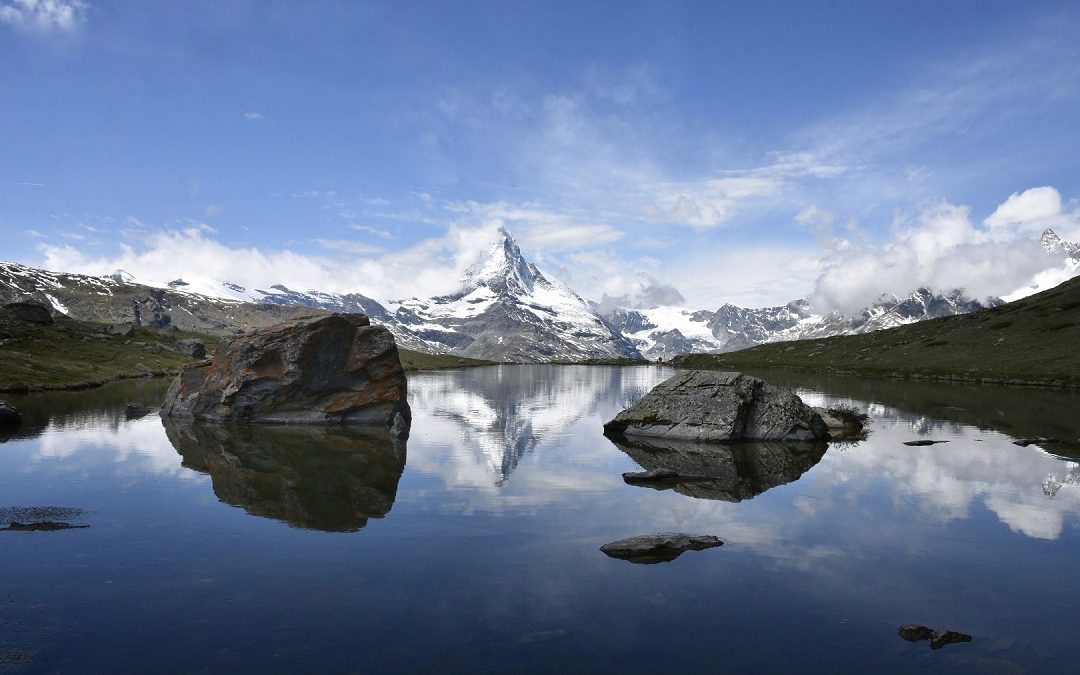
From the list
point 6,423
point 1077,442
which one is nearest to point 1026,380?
point 1077,442

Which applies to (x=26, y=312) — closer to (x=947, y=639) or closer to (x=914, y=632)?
(x=914, y=632)

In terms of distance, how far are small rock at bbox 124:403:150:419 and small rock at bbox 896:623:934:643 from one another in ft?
192

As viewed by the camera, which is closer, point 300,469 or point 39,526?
point 39,526

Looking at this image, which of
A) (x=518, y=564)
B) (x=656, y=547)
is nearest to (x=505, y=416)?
(x=656, y=547)

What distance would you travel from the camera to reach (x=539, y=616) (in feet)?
52.6

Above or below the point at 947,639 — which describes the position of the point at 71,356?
above

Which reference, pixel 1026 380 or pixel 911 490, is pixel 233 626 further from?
pixel 1026 380

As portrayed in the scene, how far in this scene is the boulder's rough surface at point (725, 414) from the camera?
45.5 meters

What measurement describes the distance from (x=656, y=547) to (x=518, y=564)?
4.46 meters

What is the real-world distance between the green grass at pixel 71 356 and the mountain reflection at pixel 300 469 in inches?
1890

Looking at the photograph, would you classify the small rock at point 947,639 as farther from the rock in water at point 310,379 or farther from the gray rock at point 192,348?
the gray rock at point 192,348

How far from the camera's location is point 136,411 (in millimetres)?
60125

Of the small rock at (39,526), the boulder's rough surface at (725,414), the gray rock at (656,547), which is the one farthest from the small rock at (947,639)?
the boulder's rough surface at (725,414)

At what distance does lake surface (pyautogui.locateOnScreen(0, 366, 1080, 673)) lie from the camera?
14.2 metres
